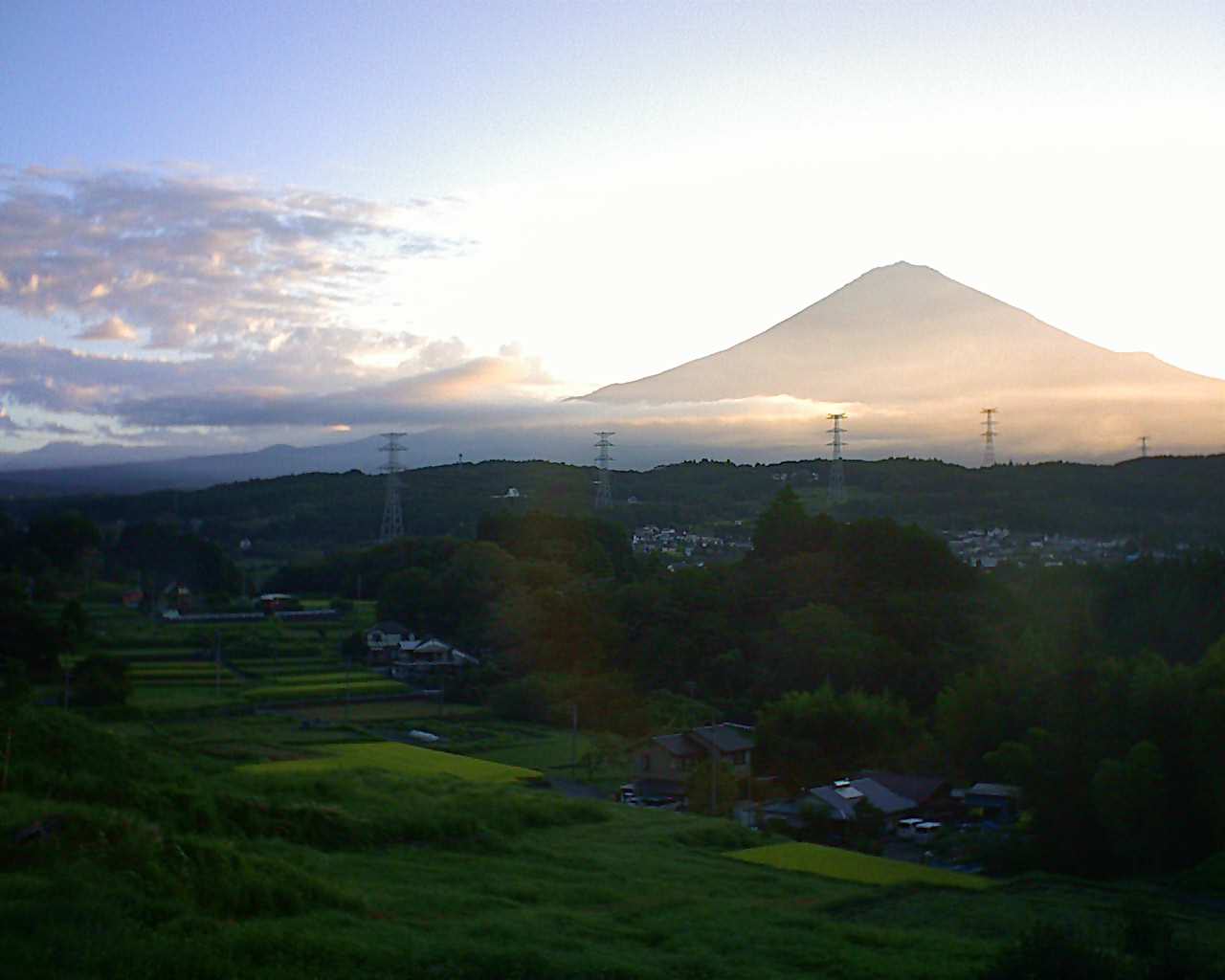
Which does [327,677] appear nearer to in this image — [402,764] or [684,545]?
[402,764]

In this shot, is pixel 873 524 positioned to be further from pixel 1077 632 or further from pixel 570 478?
pixel 570 478

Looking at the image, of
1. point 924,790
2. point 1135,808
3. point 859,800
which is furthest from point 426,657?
point 1135,808

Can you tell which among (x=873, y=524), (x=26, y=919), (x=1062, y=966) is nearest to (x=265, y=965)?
(x=26, y=919)

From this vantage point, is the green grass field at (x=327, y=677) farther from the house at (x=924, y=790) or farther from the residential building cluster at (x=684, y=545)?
the residential building cluster at (x=684, y=545)

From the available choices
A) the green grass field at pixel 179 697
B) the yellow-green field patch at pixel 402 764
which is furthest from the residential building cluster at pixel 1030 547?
the green grass field at pixel 179 697

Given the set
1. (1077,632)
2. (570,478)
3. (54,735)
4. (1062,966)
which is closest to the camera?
(1062,966)

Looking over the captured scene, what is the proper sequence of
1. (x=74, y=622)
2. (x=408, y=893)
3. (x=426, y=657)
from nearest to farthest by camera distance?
(x=408, y=893), (x=74, y=622), (x=426, y=657)
